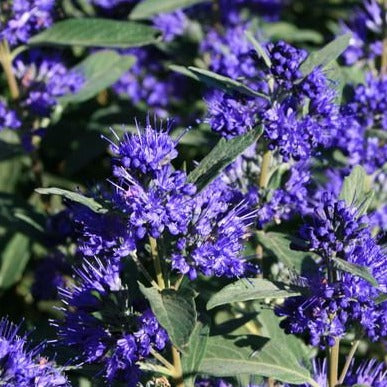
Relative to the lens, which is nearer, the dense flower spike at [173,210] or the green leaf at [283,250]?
the dense flower spike at [173,210]

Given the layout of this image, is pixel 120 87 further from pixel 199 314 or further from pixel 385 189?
pixel 199 314

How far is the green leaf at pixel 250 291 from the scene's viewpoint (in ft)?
7.65

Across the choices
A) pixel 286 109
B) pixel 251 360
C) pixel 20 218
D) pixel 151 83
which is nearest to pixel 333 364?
pixel 251 360

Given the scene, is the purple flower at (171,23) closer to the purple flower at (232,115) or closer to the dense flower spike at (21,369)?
the purple flower at (232,115)

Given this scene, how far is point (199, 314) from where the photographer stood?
8.77ft

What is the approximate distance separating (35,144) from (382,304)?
197 cm

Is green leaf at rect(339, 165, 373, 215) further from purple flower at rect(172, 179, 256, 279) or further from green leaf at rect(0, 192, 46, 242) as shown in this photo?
green leaf at rect(0, 192, 46, 242)

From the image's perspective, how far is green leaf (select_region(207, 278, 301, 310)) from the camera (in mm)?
2332

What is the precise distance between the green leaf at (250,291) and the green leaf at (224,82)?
60 centimetres

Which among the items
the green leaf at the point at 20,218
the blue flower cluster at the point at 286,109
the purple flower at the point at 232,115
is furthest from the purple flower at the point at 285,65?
the green leaf at the point at 20,218

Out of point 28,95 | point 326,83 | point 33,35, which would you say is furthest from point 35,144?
point 326,83

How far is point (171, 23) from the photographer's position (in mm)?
4727

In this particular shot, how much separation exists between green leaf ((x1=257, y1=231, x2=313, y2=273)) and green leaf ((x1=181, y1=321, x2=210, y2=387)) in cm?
37

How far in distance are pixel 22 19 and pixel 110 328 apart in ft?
5.88
